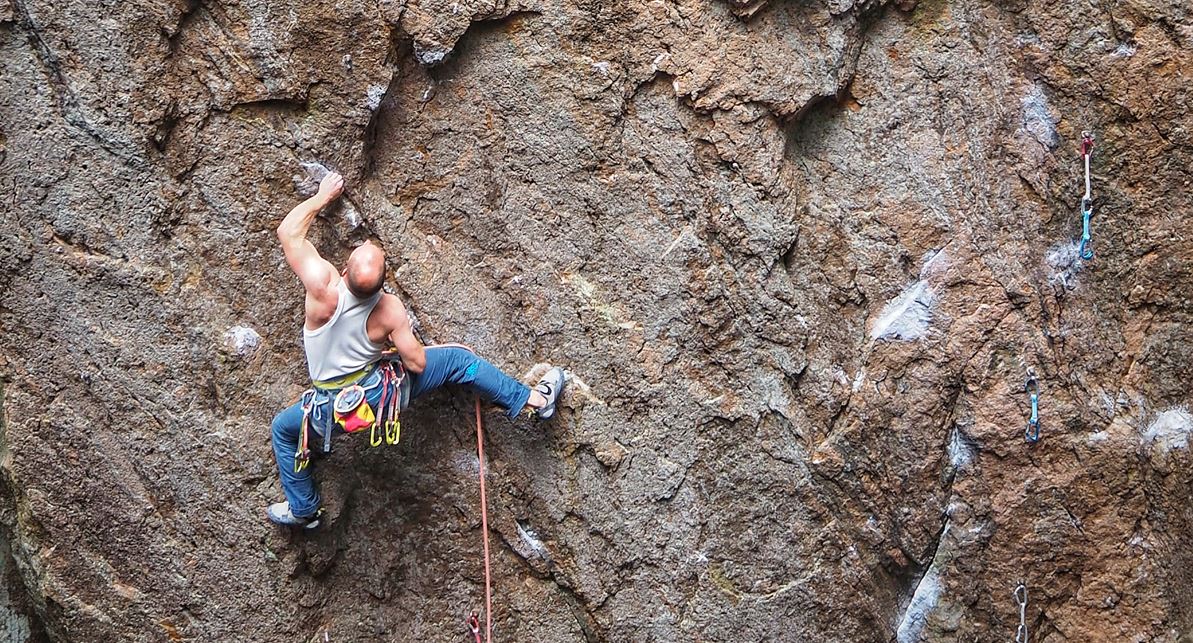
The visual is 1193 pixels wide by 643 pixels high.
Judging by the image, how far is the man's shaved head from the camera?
4328 millimetres

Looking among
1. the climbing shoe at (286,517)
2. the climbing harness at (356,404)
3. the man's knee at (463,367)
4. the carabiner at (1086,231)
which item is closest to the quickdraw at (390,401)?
the climbing harness at (356,404)

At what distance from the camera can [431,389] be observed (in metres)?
4.80

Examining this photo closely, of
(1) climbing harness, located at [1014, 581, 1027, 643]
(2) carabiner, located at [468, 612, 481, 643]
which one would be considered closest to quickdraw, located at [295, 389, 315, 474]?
(2) carabiner, located at [468, 612, 481, 643]

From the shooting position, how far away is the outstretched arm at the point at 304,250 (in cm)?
442

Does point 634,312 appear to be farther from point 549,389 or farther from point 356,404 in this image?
point 356,404

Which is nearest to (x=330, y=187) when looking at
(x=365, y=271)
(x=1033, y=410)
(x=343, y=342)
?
(x=365, y=271)

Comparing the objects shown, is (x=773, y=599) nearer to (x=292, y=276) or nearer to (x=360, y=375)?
(x=360, y=375)

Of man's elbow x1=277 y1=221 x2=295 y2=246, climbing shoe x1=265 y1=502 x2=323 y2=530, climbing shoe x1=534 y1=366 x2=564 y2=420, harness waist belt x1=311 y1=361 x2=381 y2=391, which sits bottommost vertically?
climbing shoe x1=265 y1=502 x2=323 y2=530

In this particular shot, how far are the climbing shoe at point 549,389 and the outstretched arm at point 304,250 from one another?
41.2 inches

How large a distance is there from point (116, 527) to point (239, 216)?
1499mm

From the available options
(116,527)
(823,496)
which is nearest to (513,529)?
(823,496)

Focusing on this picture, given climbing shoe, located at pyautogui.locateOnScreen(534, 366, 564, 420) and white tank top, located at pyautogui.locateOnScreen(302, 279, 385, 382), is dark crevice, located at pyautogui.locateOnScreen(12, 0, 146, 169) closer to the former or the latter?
white tank top, located at pyautogui.locateOnScreen(302, 279, 385, 382)

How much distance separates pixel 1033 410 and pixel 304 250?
3245 millimetres

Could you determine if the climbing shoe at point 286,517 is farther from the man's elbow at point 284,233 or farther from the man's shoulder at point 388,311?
the man's elbow at point 284,233
